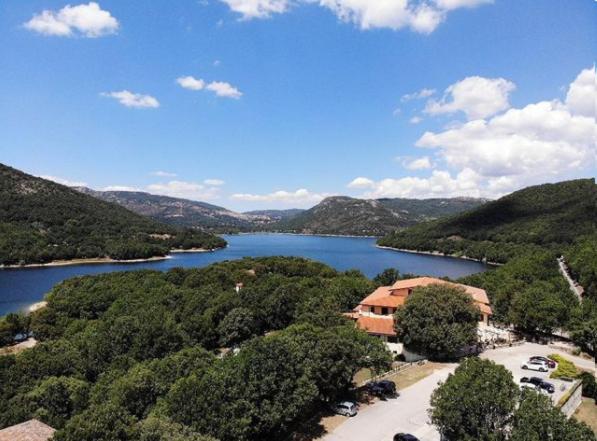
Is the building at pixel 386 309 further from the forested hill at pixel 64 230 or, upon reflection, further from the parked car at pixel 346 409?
Result: the forested hill at pixel 64 230

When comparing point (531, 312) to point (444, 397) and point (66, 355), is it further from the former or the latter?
point (66, 355)

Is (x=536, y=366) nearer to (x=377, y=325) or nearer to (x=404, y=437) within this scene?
(x=377, y=325)

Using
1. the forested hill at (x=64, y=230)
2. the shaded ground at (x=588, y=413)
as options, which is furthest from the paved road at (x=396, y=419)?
the forested hill at (x=64, y=230)

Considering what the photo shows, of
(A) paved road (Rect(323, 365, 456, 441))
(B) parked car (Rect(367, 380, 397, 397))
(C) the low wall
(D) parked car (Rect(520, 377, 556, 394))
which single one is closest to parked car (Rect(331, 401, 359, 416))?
(A) paved road (Rect(323, 365, 456, 441))

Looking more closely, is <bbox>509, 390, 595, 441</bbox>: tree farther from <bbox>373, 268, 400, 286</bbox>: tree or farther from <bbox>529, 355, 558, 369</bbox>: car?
<bbox>373, 268, 400, 286</bbox>: tree

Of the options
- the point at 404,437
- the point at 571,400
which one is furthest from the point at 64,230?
the point at 571,400

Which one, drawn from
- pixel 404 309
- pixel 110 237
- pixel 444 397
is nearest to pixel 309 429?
pixel 444 397
